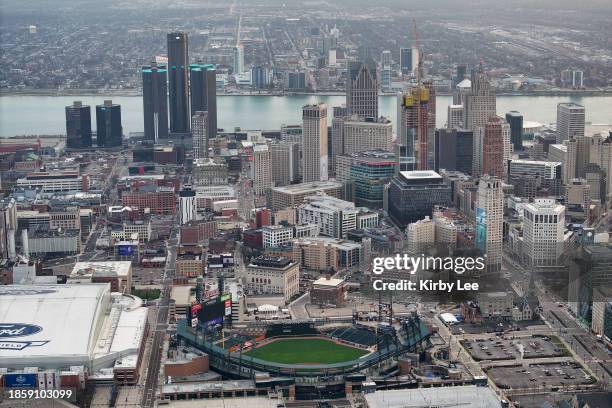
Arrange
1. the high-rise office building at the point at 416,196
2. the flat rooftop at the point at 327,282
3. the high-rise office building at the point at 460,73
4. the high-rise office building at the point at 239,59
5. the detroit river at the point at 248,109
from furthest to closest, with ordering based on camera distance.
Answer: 1. the high-rise office building at the point at 239,59
2. the high-rise office building at the point at 460,73
3. the detroit river at the point at 248,109
4. the high-rise office building at the point at 416,196
5. the flat rooftop at the point at 327,282

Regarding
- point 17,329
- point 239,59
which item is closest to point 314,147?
point 17,329

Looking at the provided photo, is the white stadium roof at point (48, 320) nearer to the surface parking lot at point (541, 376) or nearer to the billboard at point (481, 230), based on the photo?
the surface parking lot at point (541, 376)

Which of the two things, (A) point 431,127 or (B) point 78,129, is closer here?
(A) point 431,127

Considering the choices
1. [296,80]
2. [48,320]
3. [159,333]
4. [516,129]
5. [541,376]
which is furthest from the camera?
[296,80]

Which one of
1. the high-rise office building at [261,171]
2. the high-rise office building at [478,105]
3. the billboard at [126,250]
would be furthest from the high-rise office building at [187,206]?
the high-rise office building at [478,105]

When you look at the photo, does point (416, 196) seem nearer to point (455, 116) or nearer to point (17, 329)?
point (455, 116)

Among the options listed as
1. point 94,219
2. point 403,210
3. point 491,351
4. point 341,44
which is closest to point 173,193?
point 94,219
